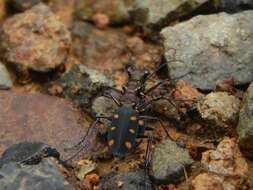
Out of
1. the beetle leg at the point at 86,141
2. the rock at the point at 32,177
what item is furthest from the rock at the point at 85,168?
the rock at the point at 32,177

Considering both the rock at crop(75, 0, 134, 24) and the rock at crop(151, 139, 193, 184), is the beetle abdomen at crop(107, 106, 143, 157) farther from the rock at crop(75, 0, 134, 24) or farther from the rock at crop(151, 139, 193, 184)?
the rock at crop(75, 0, 134, 24)

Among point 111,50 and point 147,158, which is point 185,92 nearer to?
point 147,158

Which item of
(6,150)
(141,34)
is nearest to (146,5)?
(141,34)

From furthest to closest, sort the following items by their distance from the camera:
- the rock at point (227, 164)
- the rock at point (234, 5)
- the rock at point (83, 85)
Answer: the rock at point (234, 5)
the rock at point (83, 85)
the rock at point (227, 164)

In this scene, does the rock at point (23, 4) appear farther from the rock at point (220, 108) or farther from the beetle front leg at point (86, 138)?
the rock at point (220, 108)

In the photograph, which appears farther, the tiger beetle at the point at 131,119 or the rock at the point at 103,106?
the rock at the point at 103,106
